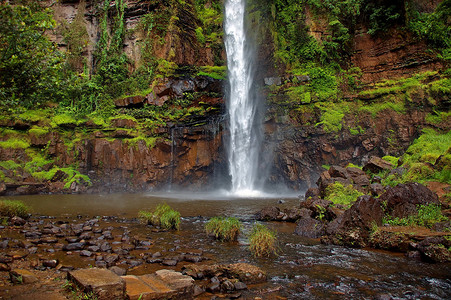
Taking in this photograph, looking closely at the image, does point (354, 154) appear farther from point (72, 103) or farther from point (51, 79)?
point (72, 103)

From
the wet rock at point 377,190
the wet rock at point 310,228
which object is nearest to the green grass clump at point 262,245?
the wet rock at point 310,228

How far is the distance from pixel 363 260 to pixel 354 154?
18.0 metres

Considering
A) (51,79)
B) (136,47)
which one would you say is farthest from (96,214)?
(136,47)

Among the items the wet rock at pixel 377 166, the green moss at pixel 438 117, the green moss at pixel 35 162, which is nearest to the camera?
the wet rock at pixel 377 166

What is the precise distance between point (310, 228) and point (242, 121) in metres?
18.1

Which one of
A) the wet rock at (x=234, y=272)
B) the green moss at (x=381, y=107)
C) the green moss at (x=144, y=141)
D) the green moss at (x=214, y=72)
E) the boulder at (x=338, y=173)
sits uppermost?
the green moss at (x=214, y=72)

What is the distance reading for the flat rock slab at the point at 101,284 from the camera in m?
3.42

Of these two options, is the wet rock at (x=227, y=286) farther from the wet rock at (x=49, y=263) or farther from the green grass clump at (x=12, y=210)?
the green grass clump at (x=12, y=210)

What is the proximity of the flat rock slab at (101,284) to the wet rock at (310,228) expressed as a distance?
6.81 meters

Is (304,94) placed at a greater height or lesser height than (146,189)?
greater

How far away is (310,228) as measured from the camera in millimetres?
9336

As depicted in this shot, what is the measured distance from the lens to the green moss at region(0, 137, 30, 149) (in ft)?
69.2

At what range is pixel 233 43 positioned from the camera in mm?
31109

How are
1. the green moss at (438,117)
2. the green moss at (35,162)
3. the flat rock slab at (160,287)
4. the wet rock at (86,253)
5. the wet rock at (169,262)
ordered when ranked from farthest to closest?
1. the green moss at (35,162)
2. the green moss at (438,117)
3. the wet rock at (86,253)
4. the wet rock at (169,262)
5. the flat rock slab at (160,287)
